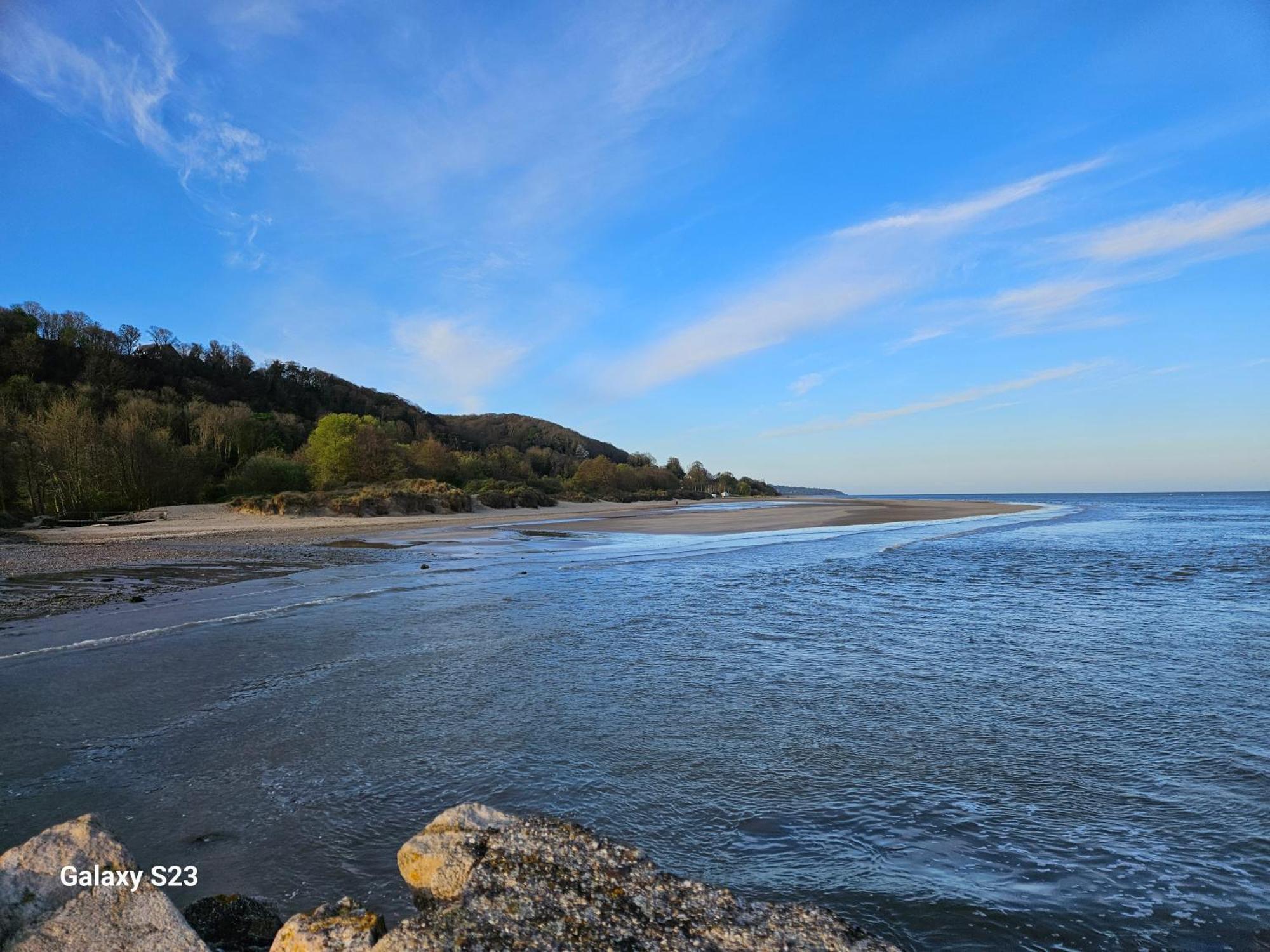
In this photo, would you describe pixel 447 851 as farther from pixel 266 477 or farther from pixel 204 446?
pixel 204 446

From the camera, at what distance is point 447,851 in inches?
104

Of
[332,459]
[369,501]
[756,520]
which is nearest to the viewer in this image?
[756,520]

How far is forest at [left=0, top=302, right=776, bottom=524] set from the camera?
135ft

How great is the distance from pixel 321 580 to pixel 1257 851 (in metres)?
14.9

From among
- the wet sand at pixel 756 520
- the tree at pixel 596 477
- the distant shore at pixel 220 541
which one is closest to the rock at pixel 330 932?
the distant shore at pixel 220 541

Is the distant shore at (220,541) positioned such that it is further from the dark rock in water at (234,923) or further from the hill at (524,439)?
the hill at (524,439)

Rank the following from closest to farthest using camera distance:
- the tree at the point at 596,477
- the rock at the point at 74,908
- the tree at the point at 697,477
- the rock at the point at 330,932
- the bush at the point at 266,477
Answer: the rock at the point at 330,932, the rock at the point at 74,908, the bush at the point at 266,477, the tree at the point at 596,477, the tree at the point at 697,477

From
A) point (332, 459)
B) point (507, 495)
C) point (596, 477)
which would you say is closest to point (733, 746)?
point (507, 495)

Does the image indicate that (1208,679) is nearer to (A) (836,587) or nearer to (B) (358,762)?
(A) (836,587)

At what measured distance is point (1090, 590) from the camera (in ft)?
41.1

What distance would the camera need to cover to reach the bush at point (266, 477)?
163 ft

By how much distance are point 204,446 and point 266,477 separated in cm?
1280

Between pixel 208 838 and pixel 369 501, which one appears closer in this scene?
pixel 208 838

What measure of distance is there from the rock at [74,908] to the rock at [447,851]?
0.72m
